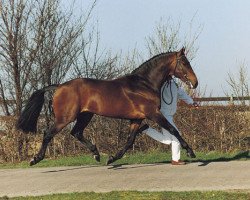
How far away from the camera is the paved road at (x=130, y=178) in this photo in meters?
7.77

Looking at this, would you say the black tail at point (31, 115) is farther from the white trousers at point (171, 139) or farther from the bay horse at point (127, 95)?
the white trousers at point (171, 139)

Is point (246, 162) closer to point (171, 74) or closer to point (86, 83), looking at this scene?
point (171, 74)

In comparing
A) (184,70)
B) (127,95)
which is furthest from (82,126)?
(184,70)

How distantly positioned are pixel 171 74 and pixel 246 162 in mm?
1996

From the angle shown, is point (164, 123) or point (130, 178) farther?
point (164, 123)

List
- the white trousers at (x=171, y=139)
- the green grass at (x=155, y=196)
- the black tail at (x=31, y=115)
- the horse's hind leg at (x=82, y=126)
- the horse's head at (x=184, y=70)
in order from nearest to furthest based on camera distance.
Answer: the green grass at (x=155, y=196) → the horse's head at (x=184, y=70) → the white trousers at (x=171, y=139) → the horse's hind leg at (x=82, y=126) → the black tail at (x=31, y=115)

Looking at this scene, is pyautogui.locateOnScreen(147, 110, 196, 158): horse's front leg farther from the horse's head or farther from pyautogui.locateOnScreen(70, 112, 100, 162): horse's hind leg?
pyautogui.locateOnScreen(70, 112, 100, 162): horse's hind leg

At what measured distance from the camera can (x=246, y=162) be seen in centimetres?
956

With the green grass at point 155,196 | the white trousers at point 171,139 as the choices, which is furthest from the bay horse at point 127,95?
the green grass at point 155,196

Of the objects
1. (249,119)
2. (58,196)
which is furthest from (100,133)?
(58,196)

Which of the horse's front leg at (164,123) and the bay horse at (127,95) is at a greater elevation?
the bay horse at (127,95)

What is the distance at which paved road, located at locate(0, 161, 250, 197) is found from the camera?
306 inches

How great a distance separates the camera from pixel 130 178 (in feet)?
27.8

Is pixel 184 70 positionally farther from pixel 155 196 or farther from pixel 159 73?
pixel 155 196
